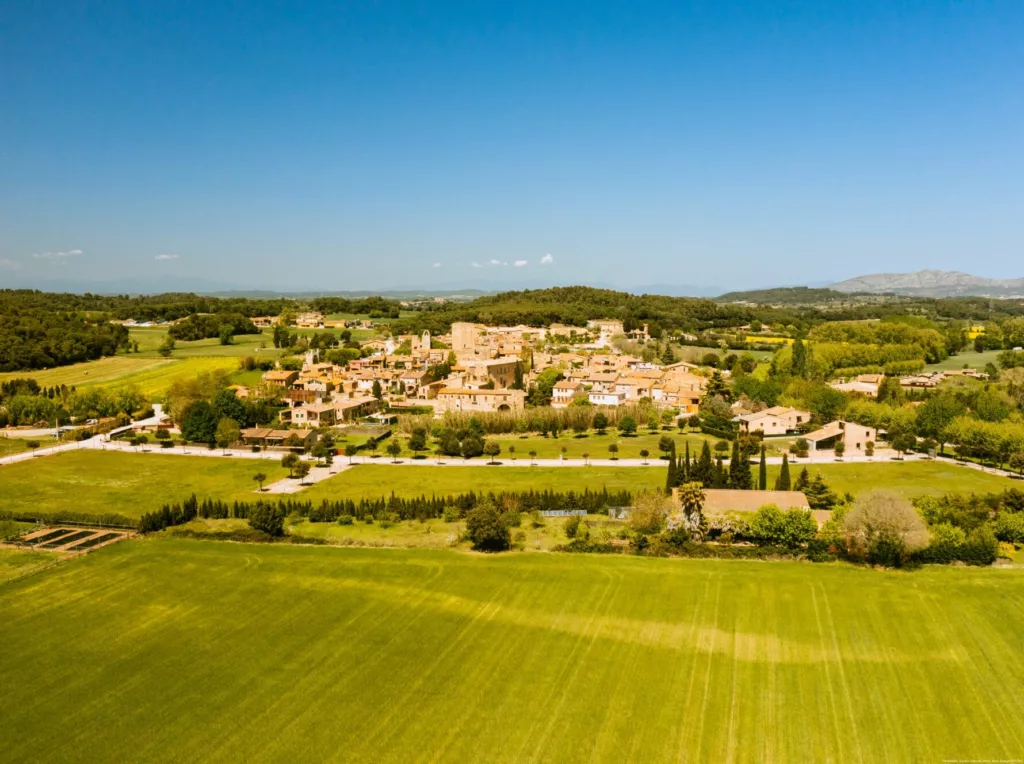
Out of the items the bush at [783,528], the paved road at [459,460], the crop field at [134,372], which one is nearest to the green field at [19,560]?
the paved road at [459,460]

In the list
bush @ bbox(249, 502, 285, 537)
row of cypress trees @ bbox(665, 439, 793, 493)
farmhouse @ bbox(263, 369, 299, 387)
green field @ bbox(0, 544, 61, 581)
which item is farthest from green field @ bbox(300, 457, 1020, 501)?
farmhouse @ bbox(263, 369, 299, 387)

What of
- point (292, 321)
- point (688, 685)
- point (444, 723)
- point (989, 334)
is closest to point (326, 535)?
point (444, 723)

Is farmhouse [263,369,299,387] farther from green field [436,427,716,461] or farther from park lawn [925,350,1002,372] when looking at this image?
park lawn [925,350,1002,372]

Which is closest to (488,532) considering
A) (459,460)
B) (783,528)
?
(783,528)

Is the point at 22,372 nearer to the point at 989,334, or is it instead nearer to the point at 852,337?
the point at 852,337

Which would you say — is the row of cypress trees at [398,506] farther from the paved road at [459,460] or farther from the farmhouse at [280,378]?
the farmhouse at [280,378]

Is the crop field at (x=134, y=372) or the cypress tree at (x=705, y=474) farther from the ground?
the crop field at (x=134, y=372)
